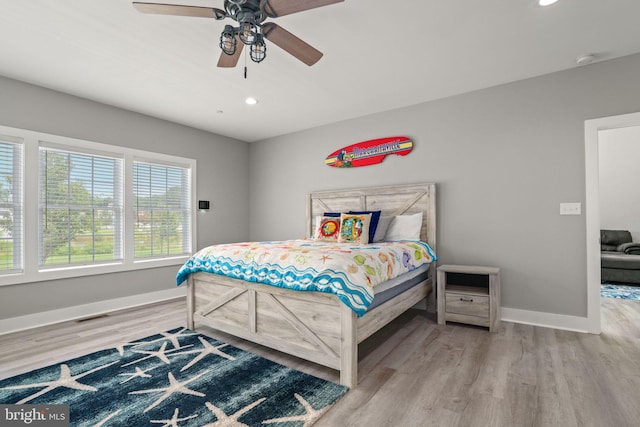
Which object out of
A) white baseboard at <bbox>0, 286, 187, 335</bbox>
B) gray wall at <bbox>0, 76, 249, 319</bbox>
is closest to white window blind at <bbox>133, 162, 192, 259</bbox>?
gray wall at <bbox>0, 76, 249, 319</bbox>

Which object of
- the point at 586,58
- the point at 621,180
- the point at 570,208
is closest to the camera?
the point at 586,58

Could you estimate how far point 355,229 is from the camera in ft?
11.6

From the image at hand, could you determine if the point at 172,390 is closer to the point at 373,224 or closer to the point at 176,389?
the point at 176,389

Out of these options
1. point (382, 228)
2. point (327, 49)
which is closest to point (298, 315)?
point (382, 228)

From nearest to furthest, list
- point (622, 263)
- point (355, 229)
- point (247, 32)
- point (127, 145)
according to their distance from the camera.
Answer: point (247, 32) → point (355, 229) → point (127, 145) → point (622, 263)

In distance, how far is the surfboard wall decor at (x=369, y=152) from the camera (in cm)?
405

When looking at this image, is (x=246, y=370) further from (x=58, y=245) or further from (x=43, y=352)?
(x=58, y=245)

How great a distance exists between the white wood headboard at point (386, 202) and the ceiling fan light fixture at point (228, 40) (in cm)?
268

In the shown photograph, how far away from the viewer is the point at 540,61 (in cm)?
291

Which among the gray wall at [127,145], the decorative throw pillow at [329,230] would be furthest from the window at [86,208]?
the decorative throw pillow at [329,230]

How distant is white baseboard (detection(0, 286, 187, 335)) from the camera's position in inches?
124

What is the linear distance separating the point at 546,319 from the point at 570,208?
115 cm

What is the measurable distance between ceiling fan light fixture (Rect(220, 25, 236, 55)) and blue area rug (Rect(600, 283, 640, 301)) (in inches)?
217

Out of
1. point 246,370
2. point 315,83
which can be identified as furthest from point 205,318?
point 315,83
